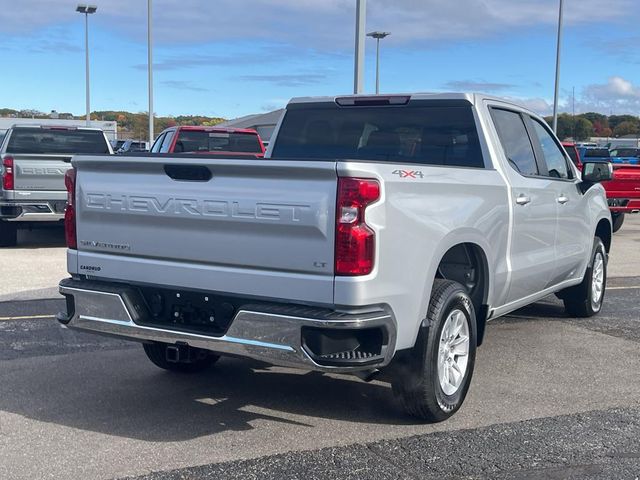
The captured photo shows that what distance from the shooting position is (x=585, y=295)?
8.25 meters

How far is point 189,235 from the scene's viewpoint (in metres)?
4.68

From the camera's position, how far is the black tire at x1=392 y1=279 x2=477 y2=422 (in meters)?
4.80

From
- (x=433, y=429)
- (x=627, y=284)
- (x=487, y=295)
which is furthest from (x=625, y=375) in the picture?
(x=627, y=284)

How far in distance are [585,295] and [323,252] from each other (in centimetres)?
478

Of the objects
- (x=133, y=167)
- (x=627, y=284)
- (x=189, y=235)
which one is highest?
(x=133, y=167)

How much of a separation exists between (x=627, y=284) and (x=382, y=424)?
6945 mm

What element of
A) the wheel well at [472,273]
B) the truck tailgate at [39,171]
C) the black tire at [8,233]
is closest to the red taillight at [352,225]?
the wheel well at [472,273]

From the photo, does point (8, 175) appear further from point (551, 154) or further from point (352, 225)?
point (352, 225)

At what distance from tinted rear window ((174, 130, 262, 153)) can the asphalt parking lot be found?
8.92 m

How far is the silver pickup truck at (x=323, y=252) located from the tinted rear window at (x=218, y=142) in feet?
33.8

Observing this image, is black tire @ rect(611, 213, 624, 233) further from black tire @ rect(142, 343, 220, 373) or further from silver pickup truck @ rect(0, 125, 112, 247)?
black tire @ rect(142, 343, 220, 373)

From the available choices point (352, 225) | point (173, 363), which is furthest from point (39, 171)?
point (352, 225)

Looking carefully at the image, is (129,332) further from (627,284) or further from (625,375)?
(627,284)

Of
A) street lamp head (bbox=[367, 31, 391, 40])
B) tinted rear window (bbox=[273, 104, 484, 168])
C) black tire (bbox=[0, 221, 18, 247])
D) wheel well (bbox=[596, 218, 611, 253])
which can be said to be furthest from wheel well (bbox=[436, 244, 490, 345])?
street lamp head (bbox=[367, 31, 391, 40])
